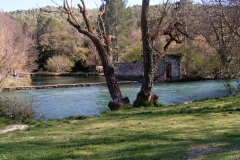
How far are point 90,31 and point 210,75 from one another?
25.2m

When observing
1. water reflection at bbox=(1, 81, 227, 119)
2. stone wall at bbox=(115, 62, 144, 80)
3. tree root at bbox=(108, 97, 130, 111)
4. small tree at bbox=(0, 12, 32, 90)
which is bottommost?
water reflection at bbox=(1, 81, 227, 119)

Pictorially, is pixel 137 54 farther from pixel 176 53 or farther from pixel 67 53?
pixel 67 53

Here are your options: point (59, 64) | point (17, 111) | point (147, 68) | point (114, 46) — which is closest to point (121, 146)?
point (17, 111)

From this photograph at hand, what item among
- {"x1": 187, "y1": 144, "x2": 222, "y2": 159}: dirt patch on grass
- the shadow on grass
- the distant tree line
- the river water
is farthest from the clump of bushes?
the distant tree line

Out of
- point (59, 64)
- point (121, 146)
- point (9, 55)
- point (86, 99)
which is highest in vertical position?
point (59, 64)

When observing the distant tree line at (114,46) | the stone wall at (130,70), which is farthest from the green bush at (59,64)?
the stone wall at (130,70)

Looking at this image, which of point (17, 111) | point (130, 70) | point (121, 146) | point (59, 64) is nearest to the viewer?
point (121, 146)

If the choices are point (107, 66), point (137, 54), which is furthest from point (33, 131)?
point (137, 54)

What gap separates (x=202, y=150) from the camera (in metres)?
5.50

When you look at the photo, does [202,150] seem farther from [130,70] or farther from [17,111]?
[130,70]

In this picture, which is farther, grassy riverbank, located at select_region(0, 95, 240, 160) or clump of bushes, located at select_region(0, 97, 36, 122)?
clump of bushes, located at select_region(0, 97, 36, 122)

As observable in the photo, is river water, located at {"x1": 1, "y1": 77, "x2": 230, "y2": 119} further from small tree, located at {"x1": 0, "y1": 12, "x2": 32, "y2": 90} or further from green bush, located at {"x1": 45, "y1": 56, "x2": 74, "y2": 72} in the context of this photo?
green bush, located at {"x1": 45, "y1": 56, "x2": 74, "y2": 72}

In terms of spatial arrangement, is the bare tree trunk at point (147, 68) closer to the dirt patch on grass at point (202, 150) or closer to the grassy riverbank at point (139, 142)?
the grassy riverbank at point (139, 142)

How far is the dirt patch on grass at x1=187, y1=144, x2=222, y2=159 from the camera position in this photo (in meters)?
5.26
